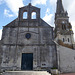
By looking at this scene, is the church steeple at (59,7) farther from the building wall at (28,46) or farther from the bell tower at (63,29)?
the building wall at (28,46)

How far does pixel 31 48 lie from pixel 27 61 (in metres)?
2.01


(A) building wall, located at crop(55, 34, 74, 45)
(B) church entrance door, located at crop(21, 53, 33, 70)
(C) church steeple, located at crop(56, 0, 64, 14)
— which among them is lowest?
(B) church entrance door, located at crop(21, 53, 33, 70)

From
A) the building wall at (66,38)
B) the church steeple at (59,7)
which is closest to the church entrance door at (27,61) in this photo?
the building wall at (66,38)

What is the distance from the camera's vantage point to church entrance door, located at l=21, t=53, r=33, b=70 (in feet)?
43.0

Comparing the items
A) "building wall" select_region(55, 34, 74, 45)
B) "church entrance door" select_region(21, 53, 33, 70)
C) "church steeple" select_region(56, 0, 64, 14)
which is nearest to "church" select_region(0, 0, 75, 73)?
"church entrance door" select_region(21, 53, 33, 70)

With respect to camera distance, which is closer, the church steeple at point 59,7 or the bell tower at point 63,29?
the bell tower at point 63,29

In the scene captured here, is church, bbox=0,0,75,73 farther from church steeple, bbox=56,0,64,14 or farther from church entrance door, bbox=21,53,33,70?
church steeple, bbox=56,0,64,14

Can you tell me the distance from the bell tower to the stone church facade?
2039 centimetres

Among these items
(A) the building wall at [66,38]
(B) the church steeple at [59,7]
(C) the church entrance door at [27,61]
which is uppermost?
(B) the church steeple at [59,7]

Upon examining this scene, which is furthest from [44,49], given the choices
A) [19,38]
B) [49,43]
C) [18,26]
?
[18,26]

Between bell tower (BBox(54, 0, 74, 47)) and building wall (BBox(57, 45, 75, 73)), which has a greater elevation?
bell tower (BBox(54, 0, 74, 47))

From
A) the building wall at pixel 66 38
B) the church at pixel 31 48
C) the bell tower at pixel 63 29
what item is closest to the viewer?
the church at pixel 31 48

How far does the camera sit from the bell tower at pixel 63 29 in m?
33.8

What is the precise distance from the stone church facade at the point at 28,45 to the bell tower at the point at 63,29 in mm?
20392
